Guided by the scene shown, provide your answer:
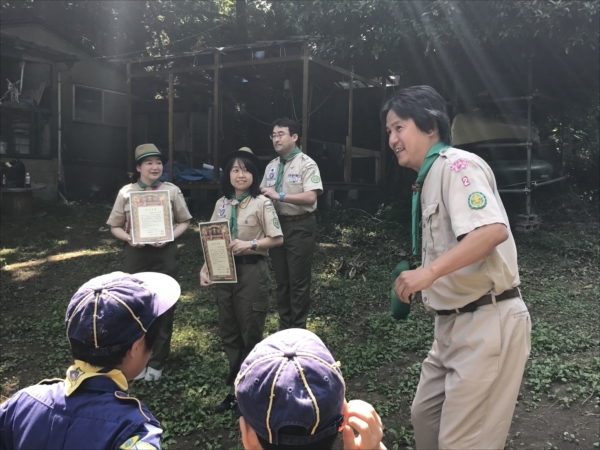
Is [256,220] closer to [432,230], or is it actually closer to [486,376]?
[432,230]

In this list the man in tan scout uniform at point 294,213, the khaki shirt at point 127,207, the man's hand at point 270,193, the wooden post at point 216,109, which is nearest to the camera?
the khaki shirt at point 127,207

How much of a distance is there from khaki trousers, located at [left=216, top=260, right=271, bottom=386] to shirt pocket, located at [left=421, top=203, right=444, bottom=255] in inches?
66.1

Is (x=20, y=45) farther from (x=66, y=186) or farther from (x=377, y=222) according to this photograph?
(x=377, y=222)

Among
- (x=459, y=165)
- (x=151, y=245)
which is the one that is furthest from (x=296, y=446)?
(x=151, y=245)

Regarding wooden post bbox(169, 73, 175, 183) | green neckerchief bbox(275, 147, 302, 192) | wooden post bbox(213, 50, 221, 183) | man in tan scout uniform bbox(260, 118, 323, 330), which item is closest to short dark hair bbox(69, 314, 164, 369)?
man in tan scout uniform bbox(260, 118, 323, 330)

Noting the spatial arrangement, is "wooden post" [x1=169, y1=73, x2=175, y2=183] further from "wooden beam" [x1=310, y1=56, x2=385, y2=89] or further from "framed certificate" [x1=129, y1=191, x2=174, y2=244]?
"framed certificate" [x1=129, y1=191, x2=174, y2=244]

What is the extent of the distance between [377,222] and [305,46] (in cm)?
360

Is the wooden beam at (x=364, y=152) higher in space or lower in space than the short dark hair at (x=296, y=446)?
higher

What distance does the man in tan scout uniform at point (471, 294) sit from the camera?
7.18 ft

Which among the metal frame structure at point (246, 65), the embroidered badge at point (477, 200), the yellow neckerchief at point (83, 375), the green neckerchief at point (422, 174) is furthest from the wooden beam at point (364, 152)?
the yellow neckerchief at point (83, 375)

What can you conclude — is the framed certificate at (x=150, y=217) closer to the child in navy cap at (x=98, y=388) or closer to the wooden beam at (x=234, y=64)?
the child in navy cap at (x=98, y=388)

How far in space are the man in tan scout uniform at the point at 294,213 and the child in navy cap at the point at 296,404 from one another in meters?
3.48

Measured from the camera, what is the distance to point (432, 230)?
2.47 m

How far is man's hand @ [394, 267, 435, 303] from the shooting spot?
2.18 metres
